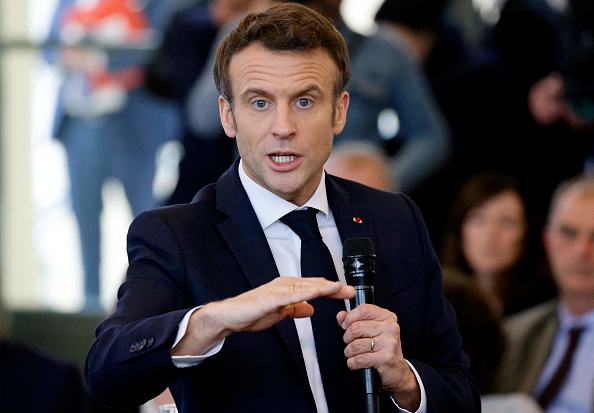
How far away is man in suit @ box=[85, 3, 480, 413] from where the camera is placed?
7.53 ft

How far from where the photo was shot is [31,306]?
6660 millimetres

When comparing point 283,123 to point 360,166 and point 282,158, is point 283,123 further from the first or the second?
point 360,166

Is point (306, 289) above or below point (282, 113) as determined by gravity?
below

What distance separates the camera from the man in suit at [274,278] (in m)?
2.29

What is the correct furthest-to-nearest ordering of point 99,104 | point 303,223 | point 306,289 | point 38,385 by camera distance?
point 99,104 < point 38,385 < point 303,223 < point 306,289

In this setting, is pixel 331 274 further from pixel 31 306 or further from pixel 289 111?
pixel 31 306

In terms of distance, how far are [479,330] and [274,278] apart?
197cm

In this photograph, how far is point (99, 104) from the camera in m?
6.45

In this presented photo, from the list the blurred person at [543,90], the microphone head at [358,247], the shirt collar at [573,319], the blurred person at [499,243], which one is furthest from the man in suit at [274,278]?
the blurred person at [543,90]

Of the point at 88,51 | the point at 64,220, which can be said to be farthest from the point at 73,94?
the point at 64,220

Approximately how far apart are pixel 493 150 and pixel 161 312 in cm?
317

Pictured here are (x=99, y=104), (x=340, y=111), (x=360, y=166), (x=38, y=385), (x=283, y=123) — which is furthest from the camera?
(x=99, y=104)

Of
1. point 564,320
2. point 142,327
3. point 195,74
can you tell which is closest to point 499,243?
point 564,320

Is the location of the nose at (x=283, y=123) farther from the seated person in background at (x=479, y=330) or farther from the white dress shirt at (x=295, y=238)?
the seated person in background at (x=479, y=330)
